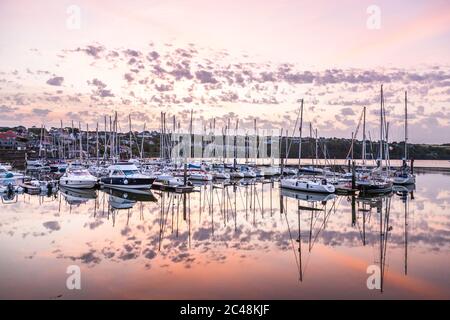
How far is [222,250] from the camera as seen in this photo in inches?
703

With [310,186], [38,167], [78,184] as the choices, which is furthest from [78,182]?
[38,167]

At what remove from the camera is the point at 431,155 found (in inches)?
7062

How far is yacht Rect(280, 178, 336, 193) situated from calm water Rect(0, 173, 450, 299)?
667 centimetres

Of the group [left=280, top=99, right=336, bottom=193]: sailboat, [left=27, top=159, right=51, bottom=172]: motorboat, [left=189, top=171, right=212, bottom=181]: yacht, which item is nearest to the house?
[left=27, top=159, right=51, bottom=172]: motorboat

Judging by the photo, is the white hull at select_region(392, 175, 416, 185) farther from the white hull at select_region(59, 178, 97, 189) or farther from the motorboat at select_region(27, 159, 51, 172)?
the motorboat at select_region(27, 159, 51, 172)

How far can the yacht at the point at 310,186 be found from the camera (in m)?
39.1

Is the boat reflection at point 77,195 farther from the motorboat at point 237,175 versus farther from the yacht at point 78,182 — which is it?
the motorboat at point 237,175

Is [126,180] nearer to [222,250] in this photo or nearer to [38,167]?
[222,250]

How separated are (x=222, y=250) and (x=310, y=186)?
2381 centimetres

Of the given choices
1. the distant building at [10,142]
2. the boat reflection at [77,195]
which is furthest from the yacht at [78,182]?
the distant building at [10,142]
